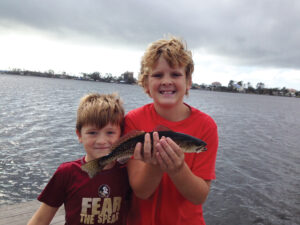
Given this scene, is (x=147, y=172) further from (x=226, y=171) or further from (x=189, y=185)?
(x=226, y=171)

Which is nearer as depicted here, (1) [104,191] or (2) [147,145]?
(2) [147,145]

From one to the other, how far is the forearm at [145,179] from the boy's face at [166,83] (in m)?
0.78

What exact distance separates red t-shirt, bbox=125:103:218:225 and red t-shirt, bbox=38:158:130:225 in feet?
0.72

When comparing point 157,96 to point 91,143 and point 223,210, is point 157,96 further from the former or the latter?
point 223,210

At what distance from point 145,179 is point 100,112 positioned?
1.05 meters

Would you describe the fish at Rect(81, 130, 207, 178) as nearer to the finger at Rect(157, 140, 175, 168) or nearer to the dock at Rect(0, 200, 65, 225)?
the finger at Rect(157, 140, 175, 168)

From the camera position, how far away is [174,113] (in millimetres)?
2754

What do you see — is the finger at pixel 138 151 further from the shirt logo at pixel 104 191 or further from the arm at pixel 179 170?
the shirt logo at pixel 104 191

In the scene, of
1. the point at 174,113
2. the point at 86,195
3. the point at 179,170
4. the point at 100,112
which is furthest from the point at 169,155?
the point at 86,195

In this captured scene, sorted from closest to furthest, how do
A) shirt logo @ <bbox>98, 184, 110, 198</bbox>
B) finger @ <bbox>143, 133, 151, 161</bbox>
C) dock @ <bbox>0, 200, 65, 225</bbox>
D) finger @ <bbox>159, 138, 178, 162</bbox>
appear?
finger @ <bbox>159, 138, 178, 162</bbox>
finger @ <bbox>143, 133, 151, 161</bbox>
shirt logo @ <bbox>98, 184, 110, 198</bbox>
dock @ <bbox>0, 200, 65, 225</bbox>

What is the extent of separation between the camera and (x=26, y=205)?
17.0 feet

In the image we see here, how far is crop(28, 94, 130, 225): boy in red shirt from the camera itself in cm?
264

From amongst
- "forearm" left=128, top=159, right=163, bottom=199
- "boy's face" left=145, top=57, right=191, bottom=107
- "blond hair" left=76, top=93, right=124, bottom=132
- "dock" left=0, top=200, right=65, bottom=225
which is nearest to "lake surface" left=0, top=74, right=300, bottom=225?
"blond hair" left=76, top=93, right=124, bottom=132

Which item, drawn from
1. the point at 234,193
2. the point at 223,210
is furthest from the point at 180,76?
the point at 234,193
